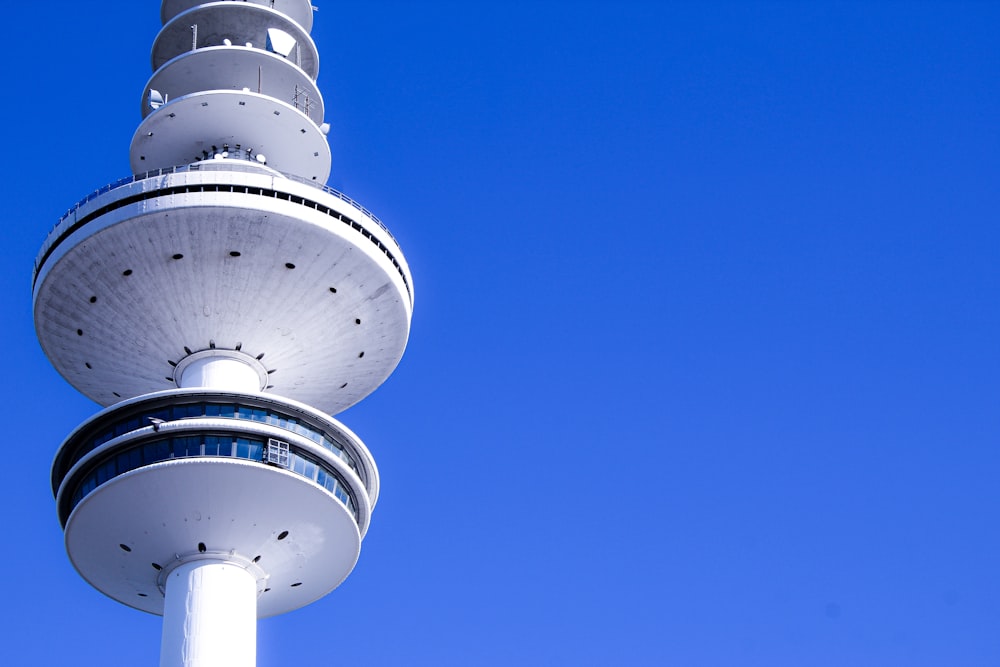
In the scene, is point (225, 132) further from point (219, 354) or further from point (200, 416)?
point (200, 416)

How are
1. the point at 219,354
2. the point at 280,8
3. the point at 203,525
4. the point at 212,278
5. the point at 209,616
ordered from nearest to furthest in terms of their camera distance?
1. the point at 209,616
2. the point at 203,525
3. the point at 212,278
4. the point at 219,354
5. the point at 280,8

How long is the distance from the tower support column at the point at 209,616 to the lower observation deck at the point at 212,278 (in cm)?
802

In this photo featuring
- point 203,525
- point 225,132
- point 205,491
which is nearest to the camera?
point 205,491

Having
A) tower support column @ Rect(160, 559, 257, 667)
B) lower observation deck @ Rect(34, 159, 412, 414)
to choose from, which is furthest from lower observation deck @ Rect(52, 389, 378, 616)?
lower observation deck @ Rect(34, 159, 412, 414)

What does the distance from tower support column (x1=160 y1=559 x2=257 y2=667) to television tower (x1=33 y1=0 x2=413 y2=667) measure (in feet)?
0.19

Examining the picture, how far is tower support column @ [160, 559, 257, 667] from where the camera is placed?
35.9m

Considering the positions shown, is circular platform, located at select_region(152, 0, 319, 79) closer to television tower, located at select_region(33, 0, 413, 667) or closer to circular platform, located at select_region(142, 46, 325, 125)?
circular platform, located at select_region(142, 46, 325, 125)

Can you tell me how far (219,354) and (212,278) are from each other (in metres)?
2.67

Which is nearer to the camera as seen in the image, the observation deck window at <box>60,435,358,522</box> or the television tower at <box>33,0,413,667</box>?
the television tower at <box>33,0,413,667</box>

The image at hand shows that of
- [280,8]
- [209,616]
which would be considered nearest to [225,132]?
[280,8]

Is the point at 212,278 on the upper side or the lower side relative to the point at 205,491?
upper

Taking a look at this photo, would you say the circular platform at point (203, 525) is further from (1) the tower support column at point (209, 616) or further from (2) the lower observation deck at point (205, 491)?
(1) the tower support column at point (209, 616)

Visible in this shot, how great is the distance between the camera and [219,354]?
42719mm

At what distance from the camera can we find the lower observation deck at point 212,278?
41250 millimetres
